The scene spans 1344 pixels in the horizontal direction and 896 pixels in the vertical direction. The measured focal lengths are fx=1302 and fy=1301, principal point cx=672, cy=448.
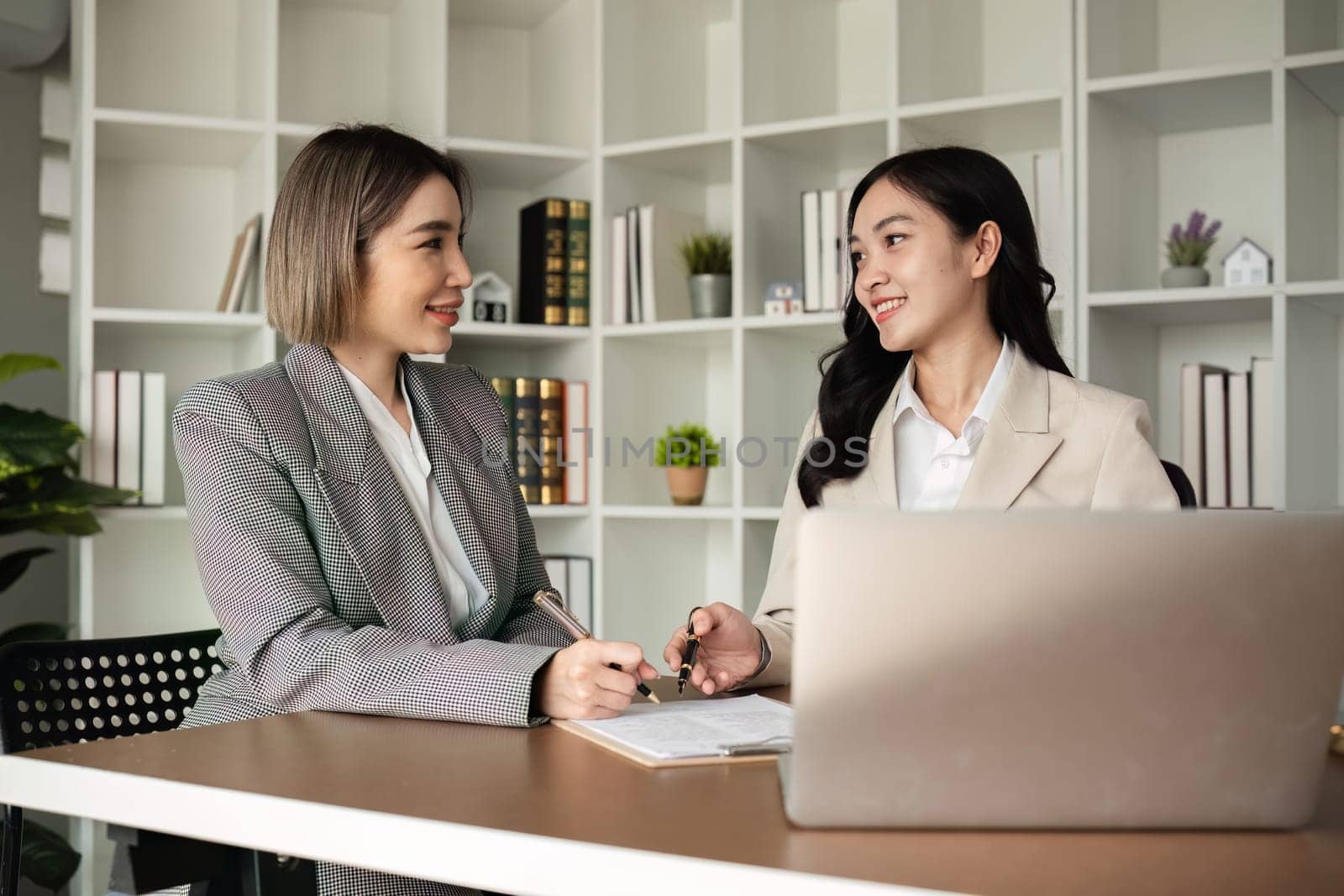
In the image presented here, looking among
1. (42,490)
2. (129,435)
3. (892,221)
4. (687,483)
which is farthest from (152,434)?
(892,221)

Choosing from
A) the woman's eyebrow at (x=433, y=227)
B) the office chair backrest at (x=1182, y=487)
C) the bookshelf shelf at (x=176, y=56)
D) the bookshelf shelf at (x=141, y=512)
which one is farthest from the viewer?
the bookshelf shelf at (x=176, y=56)

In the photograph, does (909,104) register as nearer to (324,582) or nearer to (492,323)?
(492,323)

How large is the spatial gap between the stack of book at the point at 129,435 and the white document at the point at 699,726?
2085 millimetres

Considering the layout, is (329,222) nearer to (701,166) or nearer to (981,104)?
(981,104)

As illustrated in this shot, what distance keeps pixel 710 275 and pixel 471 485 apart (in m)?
1.61

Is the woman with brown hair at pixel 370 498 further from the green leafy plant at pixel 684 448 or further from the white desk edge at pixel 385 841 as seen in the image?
the green leafy plant at pixel 684 448

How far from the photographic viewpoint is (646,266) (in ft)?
10.7

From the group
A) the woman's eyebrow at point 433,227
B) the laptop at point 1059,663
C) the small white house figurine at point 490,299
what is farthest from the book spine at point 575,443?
the laptop at point 1059,663

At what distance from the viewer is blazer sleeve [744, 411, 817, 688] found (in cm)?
148

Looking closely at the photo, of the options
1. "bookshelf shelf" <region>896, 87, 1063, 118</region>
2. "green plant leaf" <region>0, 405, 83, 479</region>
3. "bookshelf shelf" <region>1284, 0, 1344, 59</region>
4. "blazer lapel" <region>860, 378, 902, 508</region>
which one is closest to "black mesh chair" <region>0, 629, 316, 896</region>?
"blazer lapel" <region>860, 378, 902, 508</region>

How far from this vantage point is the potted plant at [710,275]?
323 cm

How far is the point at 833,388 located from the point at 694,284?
46.0 inches

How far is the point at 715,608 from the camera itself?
55.6 inches

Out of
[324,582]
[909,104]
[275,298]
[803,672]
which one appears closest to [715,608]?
[324,582]
